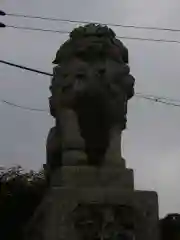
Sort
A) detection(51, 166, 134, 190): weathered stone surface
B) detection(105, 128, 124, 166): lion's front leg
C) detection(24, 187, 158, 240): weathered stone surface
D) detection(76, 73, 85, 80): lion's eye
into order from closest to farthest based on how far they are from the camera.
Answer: detection(24, 187, 158, 240): weathered stone surface, detection(51, 166, 134, 190): weathered stone surface, detection(105, 128, 124, 166): lion's front leg, detection(76, 73, 85, 80): lion's eye

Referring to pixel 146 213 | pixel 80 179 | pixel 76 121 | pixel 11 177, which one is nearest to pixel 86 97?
pixel 76 121

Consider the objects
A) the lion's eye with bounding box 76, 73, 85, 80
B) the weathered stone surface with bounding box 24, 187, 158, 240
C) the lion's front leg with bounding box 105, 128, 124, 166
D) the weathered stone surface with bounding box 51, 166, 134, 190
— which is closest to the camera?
the weathered stone surface with bounding box 24, 187, 158, 240

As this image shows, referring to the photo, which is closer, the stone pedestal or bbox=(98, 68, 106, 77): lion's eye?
the stone pedestal

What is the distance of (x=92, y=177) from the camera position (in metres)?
6.30

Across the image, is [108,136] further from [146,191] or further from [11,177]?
[11,177]

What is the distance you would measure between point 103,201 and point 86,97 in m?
1.00

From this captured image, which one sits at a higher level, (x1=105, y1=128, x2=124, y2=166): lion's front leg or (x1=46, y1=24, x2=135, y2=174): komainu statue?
(x1=46, y1=24, x2=135, y2=174): komainu statue

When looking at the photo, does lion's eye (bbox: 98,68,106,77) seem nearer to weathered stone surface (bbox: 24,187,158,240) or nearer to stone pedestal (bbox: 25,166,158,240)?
stone pedestal (bbox: 25,166,158,240)

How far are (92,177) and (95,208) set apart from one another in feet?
0.98

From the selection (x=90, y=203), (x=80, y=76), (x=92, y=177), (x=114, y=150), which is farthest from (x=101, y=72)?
(x=90, y=203)

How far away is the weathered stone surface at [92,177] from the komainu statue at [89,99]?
12 cm

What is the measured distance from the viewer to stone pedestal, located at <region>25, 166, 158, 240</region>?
20.0 ft

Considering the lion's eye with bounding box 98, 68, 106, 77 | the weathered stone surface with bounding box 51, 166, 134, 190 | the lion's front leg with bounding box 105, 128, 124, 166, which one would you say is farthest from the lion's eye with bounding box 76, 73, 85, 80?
the weathered stone surface with bounding box 51, 166, 134, 190

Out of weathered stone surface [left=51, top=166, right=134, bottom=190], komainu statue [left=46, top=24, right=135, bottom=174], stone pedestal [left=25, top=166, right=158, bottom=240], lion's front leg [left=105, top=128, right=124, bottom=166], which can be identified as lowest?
stone pedestal [left=25, top=166, right=158, bottom=240]
